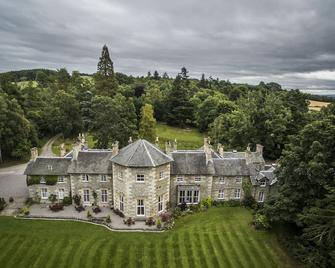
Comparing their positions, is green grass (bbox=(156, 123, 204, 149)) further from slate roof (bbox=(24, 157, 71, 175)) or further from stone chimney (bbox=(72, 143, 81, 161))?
slate roof (bbox=(24, 157, 71, 175))

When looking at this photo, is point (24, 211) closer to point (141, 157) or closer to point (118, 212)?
point (118, 212)

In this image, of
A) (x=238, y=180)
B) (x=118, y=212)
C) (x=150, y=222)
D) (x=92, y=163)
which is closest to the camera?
(x=150, y=222)

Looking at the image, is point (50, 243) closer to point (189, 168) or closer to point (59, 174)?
point (59, 174)

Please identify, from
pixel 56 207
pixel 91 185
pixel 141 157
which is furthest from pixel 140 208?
pixel 56 207

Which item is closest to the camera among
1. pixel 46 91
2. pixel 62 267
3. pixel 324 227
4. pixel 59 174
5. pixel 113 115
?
pixel 324 227

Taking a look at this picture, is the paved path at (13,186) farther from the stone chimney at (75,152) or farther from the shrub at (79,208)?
the stone chimney at (75,152)

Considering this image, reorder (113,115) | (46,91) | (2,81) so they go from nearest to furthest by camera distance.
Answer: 1. (113,115)
2. (2,81)
3. (46,91)

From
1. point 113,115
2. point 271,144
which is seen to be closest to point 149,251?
point 113,115

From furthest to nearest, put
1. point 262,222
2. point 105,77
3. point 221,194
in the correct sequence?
1. point 105,77
2. point 221,194
3. point 262,222

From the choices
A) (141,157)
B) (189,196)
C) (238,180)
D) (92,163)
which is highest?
(141,157)
